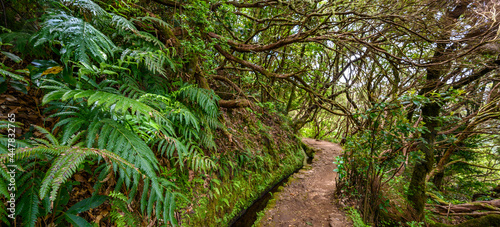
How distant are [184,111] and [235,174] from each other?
7.55 feet

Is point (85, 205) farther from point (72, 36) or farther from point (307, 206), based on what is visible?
point (307, 206)

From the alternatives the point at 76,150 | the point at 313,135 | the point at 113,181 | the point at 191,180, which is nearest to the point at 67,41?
the point at 76,150

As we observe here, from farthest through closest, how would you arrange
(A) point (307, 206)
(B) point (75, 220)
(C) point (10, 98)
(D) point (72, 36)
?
(A) point (307, 206) → (C) point (10, 98) → (D) point (72, 36) → (B) point (75, 220)

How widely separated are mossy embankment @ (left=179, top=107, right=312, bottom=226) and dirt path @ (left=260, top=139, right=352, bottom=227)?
1.99 ft

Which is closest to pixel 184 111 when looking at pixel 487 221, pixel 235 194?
pixel 235 194

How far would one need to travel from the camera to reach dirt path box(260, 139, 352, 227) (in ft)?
11.7

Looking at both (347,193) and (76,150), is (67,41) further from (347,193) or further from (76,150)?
(347,193)

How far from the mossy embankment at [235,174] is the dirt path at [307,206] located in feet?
1.99

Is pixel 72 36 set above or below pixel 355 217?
above

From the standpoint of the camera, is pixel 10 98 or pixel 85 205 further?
pixel 10 98

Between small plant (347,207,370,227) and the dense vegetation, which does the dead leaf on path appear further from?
small plant (347,207,370,227)

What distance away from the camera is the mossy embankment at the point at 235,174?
2.81 meters

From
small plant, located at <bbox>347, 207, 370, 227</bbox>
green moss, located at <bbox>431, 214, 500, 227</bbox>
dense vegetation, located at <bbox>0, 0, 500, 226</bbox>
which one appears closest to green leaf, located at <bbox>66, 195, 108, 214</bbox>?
dense vegetation, located at <bbox>0, 0, 500, 226</bbox>

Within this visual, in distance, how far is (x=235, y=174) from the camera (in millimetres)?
3902
